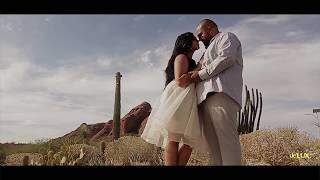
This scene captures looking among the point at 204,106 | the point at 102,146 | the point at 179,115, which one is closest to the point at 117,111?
the point at 102,146

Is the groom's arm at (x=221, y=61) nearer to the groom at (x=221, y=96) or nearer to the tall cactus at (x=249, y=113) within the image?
the groom at (x=221, y=96)

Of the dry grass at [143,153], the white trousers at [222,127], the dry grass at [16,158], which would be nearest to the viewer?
the white trousers at [222,127]

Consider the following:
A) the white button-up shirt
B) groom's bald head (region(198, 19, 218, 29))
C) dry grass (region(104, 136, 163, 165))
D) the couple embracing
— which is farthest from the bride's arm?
dry grass (region(104, 136, 163, 165))

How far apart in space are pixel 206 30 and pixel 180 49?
0.88ft

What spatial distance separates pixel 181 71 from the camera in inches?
148

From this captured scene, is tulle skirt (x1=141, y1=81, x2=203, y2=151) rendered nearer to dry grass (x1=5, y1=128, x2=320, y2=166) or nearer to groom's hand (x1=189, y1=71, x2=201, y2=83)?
groom's hand (x1=189, y1=71, x2=201, y2=83)

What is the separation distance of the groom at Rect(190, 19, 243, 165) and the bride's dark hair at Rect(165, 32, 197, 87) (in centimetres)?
17

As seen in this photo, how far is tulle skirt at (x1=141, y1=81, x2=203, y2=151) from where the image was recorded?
3686 mm

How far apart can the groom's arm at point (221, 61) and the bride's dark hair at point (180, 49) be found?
0.57 ft

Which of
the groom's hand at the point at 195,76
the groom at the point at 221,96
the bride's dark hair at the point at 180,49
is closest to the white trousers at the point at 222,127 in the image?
the groom at the point at 221,96

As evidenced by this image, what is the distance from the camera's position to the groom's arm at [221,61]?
3.67m

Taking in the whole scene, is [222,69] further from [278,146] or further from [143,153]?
[278,146]
